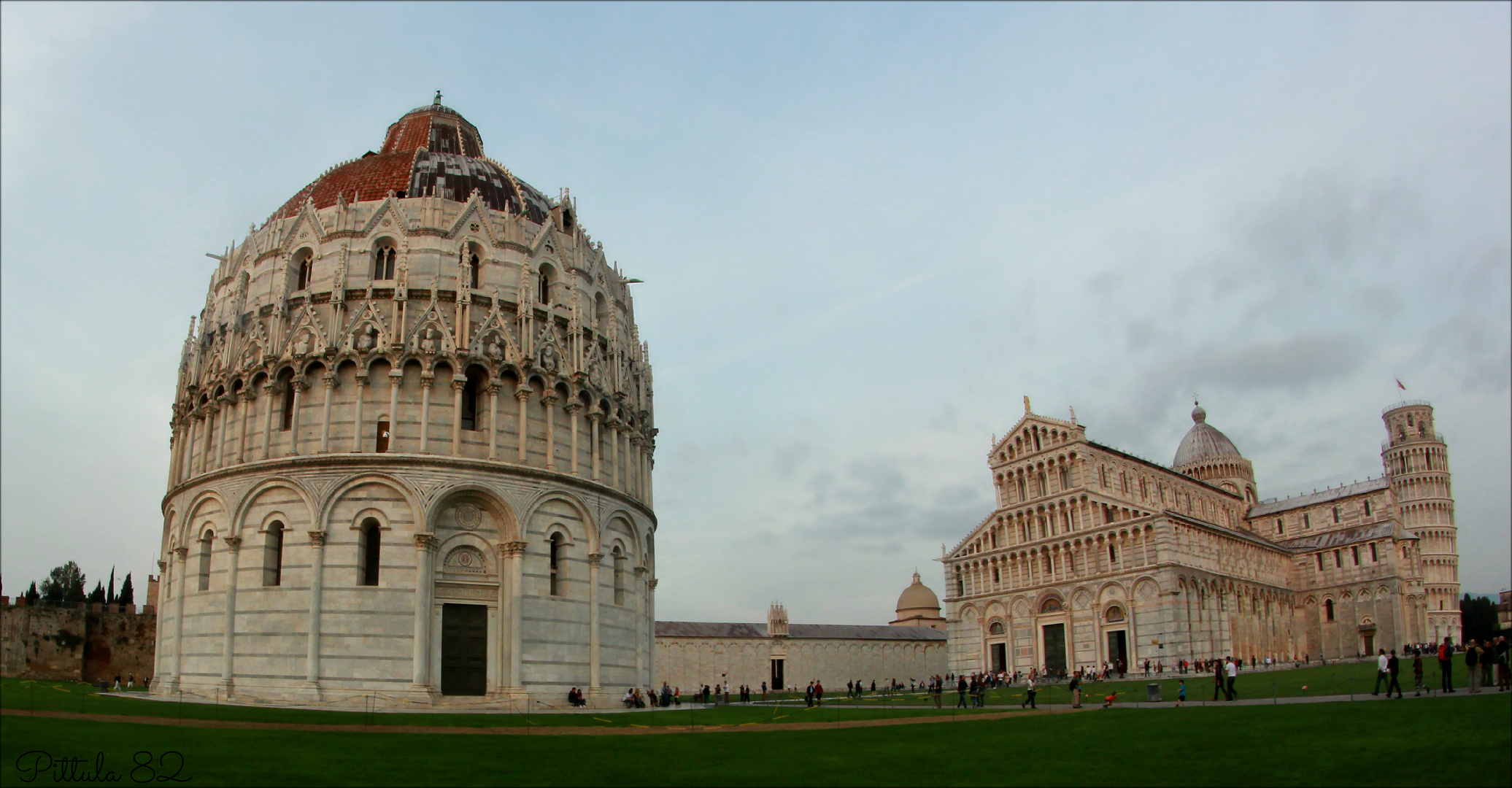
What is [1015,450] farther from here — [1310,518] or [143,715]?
Answer: [143,715]

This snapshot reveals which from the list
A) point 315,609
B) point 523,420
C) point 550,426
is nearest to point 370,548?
point 315,609

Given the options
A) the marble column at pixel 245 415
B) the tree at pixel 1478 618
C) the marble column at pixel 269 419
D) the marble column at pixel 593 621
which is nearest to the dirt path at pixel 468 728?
the marble column at pixel 593 621

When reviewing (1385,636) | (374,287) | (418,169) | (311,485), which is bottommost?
(1385,636)

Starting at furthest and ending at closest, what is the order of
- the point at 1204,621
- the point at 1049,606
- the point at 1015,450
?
the point at 1015,450
the point at 1049,606
the point at 1204,621

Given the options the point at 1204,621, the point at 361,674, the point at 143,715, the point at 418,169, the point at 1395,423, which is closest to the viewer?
the point at 143,715

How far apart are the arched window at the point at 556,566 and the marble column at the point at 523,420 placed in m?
3.17

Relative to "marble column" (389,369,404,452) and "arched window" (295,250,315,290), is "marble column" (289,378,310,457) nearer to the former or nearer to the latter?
"marble column" (389,369,404,452)

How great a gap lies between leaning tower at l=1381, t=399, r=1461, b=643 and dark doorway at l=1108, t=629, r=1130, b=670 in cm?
4347

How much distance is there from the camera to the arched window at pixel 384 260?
121ft

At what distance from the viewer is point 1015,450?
83.2 meters

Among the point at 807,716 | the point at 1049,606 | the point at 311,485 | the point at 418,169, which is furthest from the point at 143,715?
the point at 1049,606

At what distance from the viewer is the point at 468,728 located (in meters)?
25.3

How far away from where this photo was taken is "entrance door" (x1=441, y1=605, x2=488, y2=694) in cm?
3297

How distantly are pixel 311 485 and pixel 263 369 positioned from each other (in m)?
5.30
